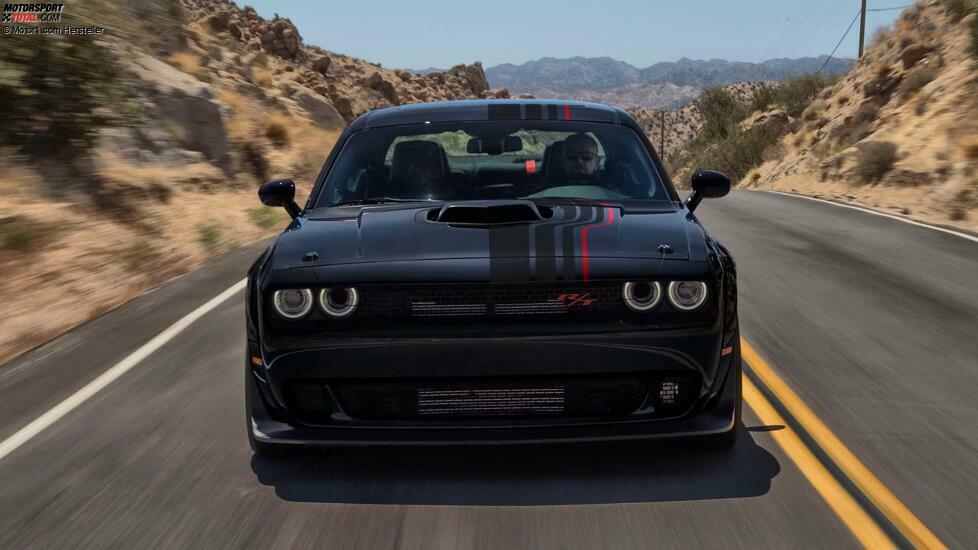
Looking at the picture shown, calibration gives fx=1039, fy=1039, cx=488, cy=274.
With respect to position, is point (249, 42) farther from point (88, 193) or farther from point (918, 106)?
point (88, 193)

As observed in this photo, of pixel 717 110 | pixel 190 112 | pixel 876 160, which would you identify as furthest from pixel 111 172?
pixel 717 110

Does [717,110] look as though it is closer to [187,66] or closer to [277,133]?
[187,66]

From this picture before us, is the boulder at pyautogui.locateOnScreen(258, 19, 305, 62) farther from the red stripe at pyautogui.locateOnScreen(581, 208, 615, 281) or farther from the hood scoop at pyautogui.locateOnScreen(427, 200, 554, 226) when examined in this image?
the red stripe at pyautogui.locateOnScreen(581, 208, 615, 281)

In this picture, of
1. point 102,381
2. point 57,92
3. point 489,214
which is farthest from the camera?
point 57,92

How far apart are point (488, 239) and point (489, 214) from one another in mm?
298

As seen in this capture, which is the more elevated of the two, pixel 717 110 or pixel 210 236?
pixel 210 236

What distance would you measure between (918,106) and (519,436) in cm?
2888

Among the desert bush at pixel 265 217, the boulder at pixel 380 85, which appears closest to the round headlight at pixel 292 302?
the desert bush at pixel 265 217

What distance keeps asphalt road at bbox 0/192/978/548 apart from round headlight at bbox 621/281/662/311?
58cm

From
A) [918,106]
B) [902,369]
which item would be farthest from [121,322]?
[918,106]

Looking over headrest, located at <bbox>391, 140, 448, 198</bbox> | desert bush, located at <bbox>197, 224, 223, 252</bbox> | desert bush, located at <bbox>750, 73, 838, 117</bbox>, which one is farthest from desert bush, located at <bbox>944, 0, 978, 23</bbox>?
headrest, located at <bbox>391, 140, 448, 198</bbox>

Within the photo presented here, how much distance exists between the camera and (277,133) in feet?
83.4

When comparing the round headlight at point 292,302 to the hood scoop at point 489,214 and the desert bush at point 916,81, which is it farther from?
the desert bush at point 916,81

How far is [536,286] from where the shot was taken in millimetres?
4004
